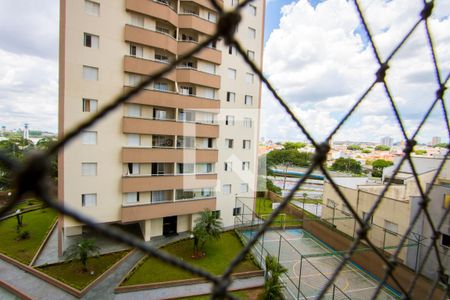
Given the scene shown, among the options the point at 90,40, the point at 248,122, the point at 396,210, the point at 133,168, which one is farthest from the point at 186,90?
the point at 396,210

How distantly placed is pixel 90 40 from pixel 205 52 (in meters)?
5.01

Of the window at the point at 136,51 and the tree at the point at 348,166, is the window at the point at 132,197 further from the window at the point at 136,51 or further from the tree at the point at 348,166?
the tree at the point at 348,166

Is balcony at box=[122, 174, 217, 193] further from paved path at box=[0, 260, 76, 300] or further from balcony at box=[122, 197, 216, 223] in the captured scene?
paved path at box=[0, 260, 76, 300]

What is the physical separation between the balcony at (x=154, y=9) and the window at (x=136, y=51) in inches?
56.2

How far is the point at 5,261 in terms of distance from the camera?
30.8ft

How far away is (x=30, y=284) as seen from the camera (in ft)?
26.4

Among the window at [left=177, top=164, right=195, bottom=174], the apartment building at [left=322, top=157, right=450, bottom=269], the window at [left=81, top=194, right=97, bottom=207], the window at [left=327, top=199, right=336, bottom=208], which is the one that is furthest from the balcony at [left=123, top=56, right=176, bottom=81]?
the window at [left=327, top=199, right=336, bottom=208]

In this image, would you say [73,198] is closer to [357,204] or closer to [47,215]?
[47,215]

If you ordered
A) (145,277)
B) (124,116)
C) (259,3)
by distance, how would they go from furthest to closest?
(259,3)
(124,116)
(145,277)

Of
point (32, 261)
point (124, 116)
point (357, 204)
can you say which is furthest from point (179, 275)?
point (357, 204)

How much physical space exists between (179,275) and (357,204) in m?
9.31

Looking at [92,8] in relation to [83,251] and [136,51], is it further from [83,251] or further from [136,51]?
[83,251]

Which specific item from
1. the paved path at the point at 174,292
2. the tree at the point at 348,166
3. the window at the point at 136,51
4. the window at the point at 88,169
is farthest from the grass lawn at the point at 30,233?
the tree at the point at 348,166

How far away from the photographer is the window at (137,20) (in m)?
10.5
